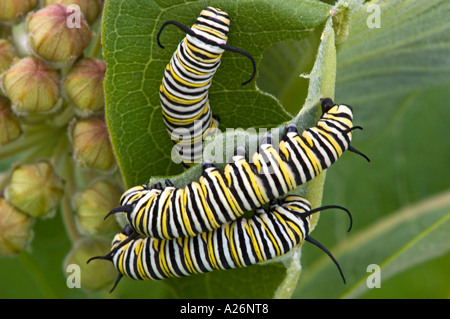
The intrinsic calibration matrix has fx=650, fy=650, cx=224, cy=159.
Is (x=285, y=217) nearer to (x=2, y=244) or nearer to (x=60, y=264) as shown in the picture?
(x=2, y=244)

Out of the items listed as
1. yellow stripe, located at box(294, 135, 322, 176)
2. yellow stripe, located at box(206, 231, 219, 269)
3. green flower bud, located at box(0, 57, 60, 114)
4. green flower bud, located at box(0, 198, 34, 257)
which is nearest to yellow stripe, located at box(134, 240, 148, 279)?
yellow stripe, located at box(206, 231, 219, 269)

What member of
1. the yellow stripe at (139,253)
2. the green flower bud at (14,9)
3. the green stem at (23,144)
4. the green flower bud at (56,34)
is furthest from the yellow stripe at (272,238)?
the green flower bud at (14,9)

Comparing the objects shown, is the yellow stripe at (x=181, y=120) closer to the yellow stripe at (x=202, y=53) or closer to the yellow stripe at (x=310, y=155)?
the yellow stripe at (x=202, y=53)

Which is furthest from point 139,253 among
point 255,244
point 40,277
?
point 40,277

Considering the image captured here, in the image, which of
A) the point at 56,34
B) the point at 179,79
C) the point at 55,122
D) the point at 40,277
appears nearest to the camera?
the point at 179,79

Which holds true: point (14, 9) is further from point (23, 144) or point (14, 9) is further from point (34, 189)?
point (34, 189)

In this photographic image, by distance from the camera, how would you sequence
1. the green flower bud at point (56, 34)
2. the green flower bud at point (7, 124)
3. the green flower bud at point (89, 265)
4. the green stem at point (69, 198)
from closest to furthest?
the green flower bud at point (56, 34), the green flower bud at point (7, 124), the green flower bud at point (89, 265), the green stem at point (69, 198)
